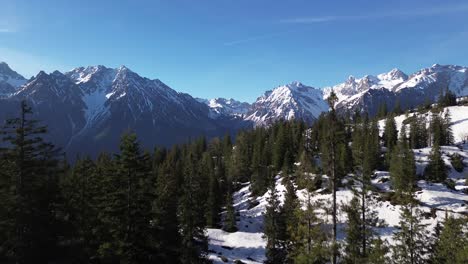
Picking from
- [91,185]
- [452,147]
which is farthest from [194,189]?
[452,147]

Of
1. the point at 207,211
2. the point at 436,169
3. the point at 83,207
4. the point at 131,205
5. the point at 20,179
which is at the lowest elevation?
the point at 207,211

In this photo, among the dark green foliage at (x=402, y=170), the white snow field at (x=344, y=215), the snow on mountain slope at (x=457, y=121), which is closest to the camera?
the white snow field at (x=344, y=215)

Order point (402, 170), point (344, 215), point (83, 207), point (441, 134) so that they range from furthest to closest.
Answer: point (441, 134), point (402, 170), point (344, 215), point (83, 207)

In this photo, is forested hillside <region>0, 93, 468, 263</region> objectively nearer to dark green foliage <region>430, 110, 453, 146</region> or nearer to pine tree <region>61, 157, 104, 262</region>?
pine tree <region>61, 157, 104, 262</region>

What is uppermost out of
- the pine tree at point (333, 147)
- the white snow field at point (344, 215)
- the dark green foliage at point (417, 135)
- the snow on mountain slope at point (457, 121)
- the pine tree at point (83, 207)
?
the snow on mountain slope at point (457, 121)

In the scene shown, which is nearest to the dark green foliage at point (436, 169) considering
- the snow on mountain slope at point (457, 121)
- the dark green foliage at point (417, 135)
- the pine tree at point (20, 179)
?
the dark green foliage at point (417, 135)

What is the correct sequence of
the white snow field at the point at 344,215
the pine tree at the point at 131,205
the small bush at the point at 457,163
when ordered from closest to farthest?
the pine tree at the point at 131,205, the white snow field at the point at 344,215, the small bush at the point at 457,163

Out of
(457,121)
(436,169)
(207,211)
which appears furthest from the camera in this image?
(457,121)

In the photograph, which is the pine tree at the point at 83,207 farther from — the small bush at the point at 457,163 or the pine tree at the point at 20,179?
the small bush at the point at 457,163

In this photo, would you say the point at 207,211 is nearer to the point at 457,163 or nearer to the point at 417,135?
the point at 457,163

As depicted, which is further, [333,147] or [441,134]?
[441,134]

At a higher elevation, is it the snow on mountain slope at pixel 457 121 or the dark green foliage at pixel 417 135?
the snow on mountain slope at pixel 457 121

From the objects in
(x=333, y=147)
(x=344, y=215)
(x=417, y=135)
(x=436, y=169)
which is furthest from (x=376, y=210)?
(x=417, y=135)

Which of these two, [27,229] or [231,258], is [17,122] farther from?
[231,258]
